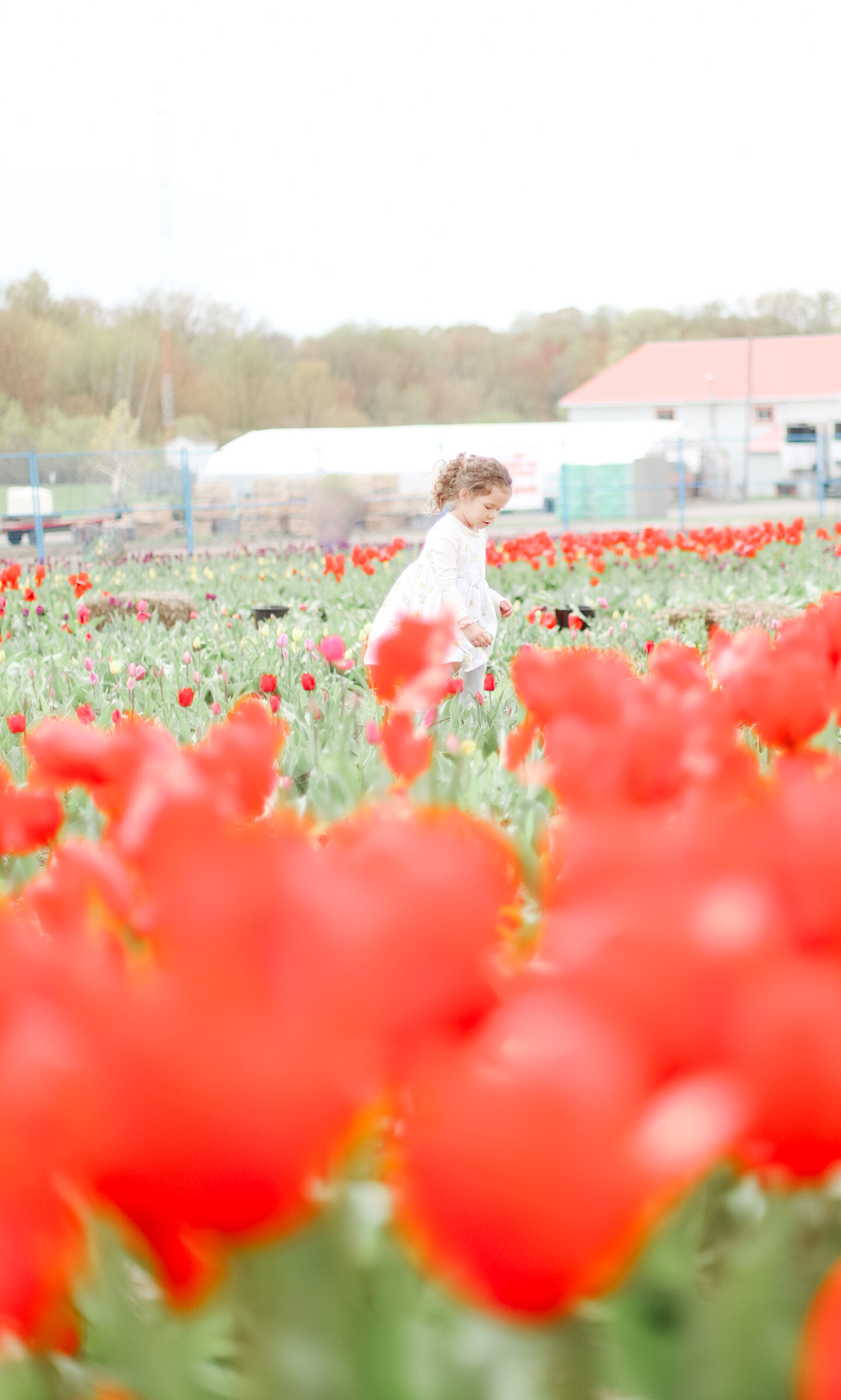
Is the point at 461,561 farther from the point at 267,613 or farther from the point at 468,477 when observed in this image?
the point at 267,613

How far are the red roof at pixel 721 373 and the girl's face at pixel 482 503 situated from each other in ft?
151

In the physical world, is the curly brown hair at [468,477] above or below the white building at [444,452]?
below

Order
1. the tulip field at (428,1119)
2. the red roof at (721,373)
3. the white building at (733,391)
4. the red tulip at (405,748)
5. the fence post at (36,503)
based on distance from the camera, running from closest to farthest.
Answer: the tulip field at (428,1119) < the red tulip at (405,748) < the fence post at (36,503) < the white building at (733,391) < the red roof at (721,373)

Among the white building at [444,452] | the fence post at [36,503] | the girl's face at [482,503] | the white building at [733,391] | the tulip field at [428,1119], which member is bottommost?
the tulip field at [428,1119]

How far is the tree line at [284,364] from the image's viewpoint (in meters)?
54.6

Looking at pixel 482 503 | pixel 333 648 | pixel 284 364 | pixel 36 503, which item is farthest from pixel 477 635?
pixel 284 364

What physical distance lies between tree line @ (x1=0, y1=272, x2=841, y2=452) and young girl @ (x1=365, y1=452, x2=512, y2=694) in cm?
4060

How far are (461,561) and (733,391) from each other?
4733cm

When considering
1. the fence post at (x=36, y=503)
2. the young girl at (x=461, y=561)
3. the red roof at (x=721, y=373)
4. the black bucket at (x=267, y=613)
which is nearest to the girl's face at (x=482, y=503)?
the young girl at (x=461, y=561)

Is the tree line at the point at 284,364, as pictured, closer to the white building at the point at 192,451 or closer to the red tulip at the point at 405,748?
the white building at the point at 192,451

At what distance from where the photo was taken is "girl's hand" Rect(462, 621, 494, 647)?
4.91 meters

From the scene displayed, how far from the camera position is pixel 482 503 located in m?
5.52

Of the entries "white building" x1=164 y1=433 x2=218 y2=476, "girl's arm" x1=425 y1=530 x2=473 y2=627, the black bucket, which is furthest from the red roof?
"girl's arm" x1=425 y1=530 x2=473 y2=627

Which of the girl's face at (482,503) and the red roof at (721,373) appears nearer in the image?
the girl's face at (482,503)
